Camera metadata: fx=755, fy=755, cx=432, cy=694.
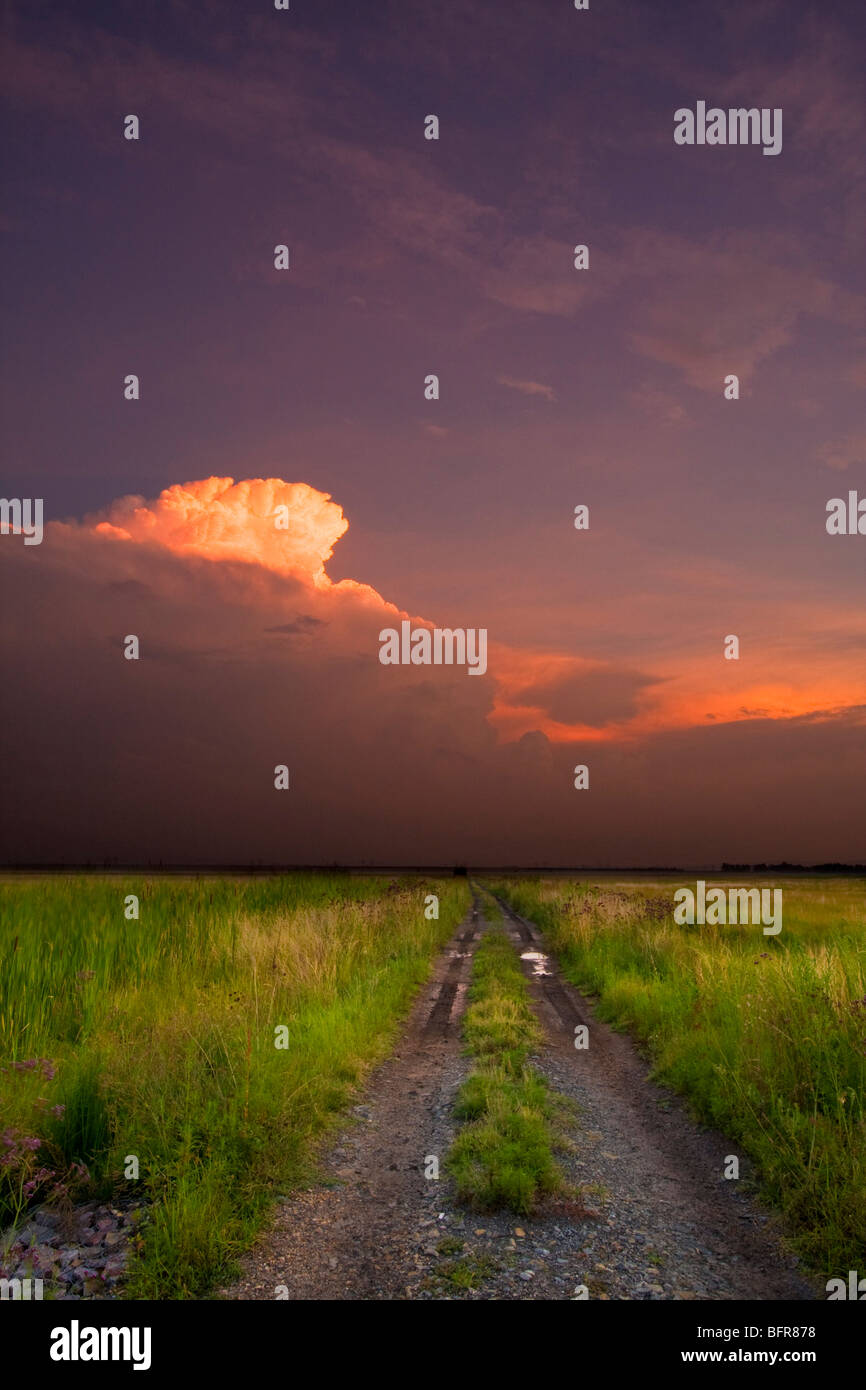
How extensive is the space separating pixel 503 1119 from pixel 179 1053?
3.65 m

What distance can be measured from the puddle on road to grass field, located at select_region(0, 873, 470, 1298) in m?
3.40

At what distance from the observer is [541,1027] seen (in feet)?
44.5

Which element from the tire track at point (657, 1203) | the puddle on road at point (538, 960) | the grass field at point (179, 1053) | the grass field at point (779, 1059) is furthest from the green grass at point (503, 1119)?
the puddle on road at point (538, 960)

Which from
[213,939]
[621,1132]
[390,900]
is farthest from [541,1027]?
[390,900]

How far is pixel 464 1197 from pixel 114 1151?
3.12 metres

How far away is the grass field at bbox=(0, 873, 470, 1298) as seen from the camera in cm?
620

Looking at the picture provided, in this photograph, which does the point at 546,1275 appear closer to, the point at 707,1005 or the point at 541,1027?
the point at 707,1005

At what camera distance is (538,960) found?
72.6 ft

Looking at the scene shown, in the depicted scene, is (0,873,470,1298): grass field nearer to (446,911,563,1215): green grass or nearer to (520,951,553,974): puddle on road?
(446,911,563,1215): green grass

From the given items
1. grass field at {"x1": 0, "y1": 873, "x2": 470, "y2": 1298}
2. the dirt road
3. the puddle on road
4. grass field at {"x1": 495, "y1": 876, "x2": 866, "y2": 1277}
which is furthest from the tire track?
the puddle on road

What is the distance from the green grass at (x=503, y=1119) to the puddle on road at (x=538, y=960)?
612cm

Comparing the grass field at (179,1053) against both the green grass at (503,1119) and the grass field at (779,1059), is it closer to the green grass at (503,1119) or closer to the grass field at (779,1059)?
the green grass at (503,1119)

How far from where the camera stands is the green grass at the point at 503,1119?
6594mm
